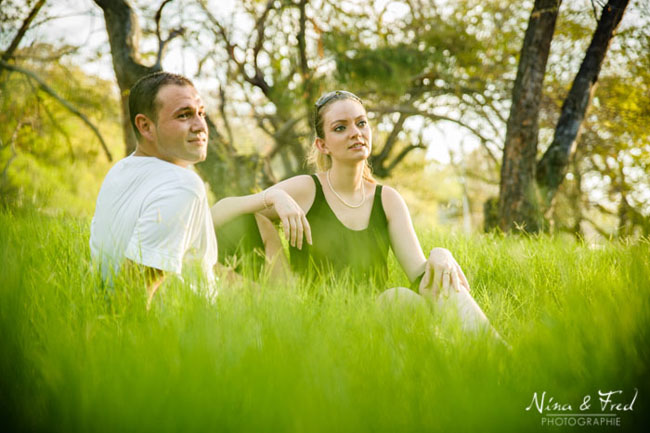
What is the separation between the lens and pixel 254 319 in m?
2.01

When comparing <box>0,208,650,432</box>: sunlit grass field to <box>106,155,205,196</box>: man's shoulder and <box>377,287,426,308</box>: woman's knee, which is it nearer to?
<box>377,287,426,308</box>: woman's knee

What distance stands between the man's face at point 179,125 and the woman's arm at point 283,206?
23.6 inches

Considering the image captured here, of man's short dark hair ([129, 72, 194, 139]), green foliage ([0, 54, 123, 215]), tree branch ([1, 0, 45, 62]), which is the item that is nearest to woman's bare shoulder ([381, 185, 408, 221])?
man's short dark hair ([129, 72, 194, 139])

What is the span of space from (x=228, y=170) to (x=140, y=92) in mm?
4344

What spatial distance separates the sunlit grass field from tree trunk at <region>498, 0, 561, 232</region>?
399cm

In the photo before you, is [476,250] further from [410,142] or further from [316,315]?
[410,142]

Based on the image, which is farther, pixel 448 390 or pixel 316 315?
pixel 316 315

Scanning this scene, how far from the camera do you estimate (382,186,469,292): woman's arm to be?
2.58m

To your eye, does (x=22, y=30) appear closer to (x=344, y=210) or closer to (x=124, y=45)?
(x=124, y=45)

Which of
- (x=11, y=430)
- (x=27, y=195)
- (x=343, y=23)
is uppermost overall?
(x=343, y=23)

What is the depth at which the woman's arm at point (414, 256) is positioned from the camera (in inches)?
102

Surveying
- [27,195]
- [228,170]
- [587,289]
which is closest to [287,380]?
[587,289]

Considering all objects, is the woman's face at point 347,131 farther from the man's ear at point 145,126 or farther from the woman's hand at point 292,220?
the man's ear at point 145,126

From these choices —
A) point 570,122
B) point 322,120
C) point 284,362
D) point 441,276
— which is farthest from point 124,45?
point 570,122
